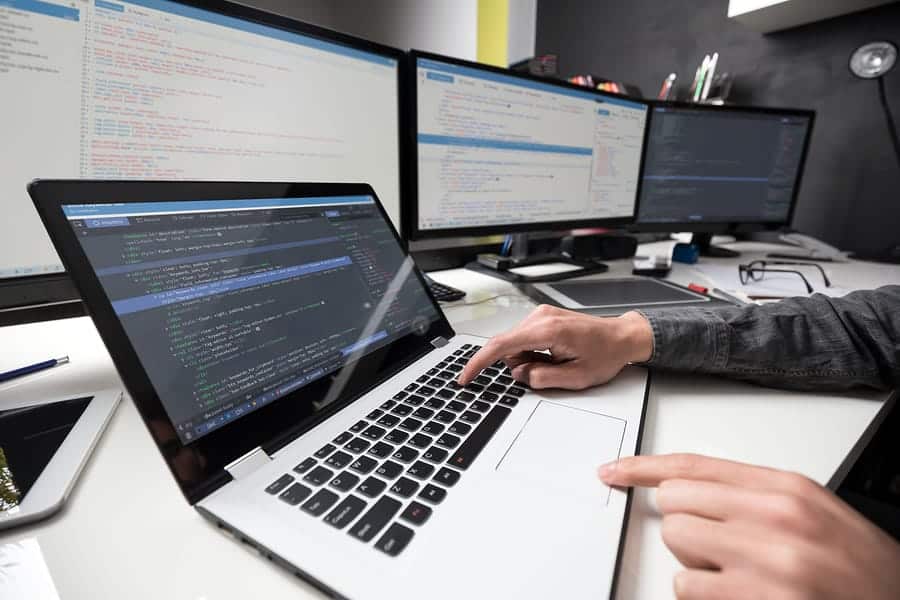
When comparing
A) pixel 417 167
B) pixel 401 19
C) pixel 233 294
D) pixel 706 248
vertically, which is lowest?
pixel 706 248

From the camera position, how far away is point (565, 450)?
33 centimetres

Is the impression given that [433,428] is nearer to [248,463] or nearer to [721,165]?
[248,463]

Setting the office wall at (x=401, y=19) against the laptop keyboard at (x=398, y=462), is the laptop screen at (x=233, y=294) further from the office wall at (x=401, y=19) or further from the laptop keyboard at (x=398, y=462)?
the office wall at (x=401, y=19)

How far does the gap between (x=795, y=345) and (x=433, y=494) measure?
457 mm

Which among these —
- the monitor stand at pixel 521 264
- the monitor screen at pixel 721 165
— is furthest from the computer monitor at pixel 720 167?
the monitor stand at pixel 521 264

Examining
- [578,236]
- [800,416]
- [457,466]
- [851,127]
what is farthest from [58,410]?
[851,127]

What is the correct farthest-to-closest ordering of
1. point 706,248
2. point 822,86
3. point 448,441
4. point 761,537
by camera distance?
point 822,86 < point 706,248 < point 448,441 < point 761,537

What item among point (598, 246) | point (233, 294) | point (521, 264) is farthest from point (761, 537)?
point (598, 246)

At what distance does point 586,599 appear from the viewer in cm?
21

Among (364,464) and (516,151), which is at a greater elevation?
(516,151)

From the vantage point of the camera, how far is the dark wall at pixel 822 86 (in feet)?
4.65

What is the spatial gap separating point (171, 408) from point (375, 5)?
1166mm

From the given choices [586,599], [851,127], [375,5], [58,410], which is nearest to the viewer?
[586,599]

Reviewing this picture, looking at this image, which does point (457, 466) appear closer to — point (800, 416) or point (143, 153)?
point (800, 416)
